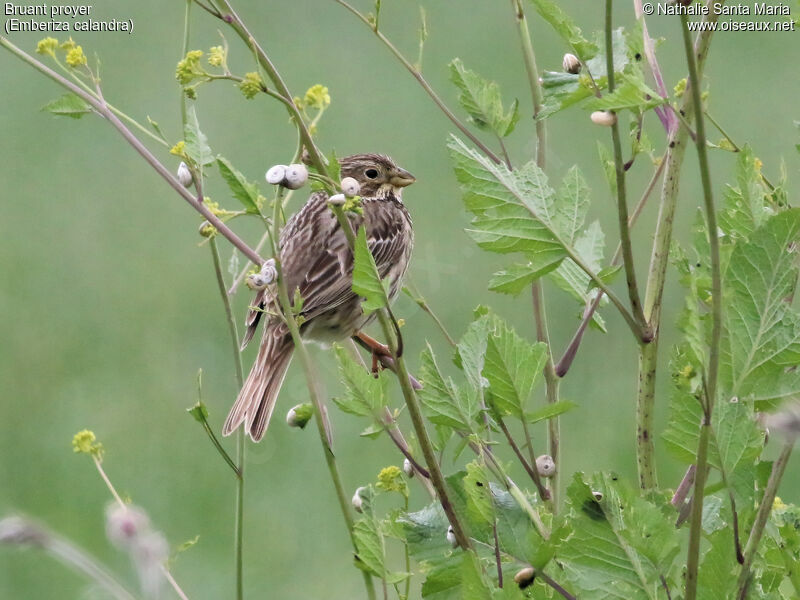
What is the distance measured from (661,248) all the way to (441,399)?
0.37 meters

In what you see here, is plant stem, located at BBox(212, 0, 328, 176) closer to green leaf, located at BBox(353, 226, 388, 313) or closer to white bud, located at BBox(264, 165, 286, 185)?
white bud, located at BBox(264, 165, 286, 185)

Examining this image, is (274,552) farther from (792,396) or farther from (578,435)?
(792,396)

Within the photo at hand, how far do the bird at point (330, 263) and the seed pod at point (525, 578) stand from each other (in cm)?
179

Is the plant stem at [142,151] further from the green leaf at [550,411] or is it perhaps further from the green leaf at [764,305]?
the green leaf at [764,305]

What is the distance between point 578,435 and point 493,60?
3654mm

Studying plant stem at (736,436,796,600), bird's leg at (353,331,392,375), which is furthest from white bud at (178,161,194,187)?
bird's leg at (353,331,392,375)

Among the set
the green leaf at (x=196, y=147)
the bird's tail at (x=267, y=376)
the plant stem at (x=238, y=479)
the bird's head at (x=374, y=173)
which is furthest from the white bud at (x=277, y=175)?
the bird's head at (x=374, y=173)

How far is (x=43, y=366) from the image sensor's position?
283 inches

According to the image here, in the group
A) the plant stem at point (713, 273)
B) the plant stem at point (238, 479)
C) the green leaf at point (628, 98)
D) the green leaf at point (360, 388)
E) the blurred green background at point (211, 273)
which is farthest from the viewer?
the blurred green background at point (211, 273)

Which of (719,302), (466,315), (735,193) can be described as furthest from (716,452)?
(466,315)

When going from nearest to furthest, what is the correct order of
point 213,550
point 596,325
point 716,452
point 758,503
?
point 716,452 < point 758,503 < point 596,325 < point 213,550

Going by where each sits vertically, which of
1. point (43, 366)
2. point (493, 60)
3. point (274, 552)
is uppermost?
point (493, 60)

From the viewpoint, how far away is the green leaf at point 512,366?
168 cm

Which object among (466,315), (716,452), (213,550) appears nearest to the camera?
(716,452)
